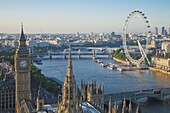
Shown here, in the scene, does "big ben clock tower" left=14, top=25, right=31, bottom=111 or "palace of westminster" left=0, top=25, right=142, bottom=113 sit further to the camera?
"big ben clock tower" left=14, top=25, right=31, bottom=111

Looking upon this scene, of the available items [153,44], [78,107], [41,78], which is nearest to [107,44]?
[153,44]

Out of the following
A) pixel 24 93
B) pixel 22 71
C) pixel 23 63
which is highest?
pixel 23 63

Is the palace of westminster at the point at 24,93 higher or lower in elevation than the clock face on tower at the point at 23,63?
lower

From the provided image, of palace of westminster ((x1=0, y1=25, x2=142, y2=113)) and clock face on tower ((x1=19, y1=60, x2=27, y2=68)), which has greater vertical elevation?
clock face on tower ((x1=19, y1=60, x2=27, y2=68))

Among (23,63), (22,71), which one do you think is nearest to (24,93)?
(22,71)

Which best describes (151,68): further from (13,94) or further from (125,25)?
(13,94)

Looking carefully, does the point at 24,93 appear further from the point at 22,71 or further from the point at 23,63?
the point at 23,63

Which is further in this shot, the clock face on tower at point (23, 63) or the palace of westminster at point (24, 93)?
the clock face on tower at point (23, 63)

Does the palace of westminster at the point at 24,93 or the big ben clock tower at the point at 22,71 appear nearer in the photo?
the palace of westminster at the point at 24,93
